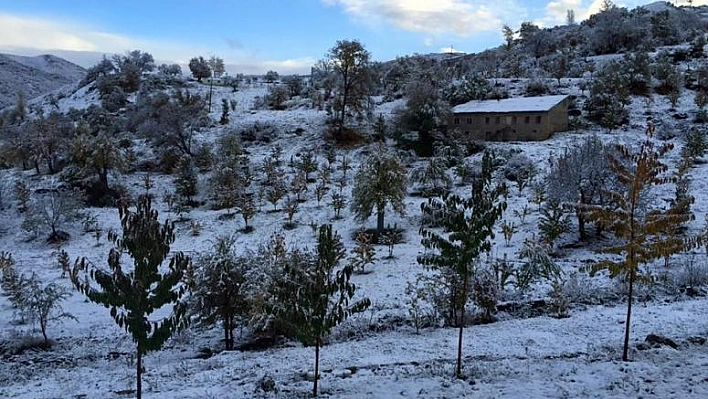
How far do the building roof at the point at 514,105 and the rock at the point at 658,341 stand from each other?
3056 cm

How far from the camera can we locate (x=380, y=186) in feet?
88.6

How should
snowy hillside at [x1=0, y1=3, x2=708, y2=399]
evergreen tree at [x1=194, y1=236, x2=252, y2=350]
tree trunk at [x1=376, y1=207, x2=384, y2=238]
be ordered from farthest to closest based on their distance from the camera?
tree trunk at [x1=376, y1=207, x2=384, y2=238]
evergreen tree at [x1=194, y1=236, x2=252, y2=350]
snowy hillside at [x1=0, y1=3, x2=708, y2=399]

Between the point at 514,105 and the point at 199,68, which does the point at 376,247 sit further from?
the point at 199,68

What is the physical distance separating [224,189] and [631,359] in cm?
2665

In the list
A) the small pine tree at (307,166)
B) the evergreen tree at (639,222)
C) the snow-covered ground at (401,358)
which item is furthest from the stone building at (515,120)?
the evergreen tree at (639,222)

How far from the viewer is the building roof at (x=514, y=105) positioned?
1688 inches

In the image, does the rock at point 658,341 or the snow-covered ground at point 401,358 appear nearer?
the snow-covered ground at point 401,358

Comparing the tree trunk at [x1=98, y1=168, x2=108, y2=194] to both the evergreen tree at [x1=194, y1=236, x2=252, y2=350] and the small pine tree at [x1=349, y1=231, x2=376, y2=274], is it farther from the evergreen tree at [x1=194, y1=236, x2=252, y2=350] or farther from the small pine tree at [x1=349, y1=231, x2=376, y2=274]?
the evergreen tree at [x1=194, y1=236, x2=252, y2=350]

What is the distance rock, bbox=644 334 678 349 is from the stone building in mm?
30065

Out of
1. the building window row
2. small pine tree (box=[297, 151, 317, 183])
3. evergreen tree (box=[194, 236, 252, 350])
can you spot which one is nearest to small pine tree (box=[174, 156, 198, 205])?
small pine tree (box=[297, 151, 317, 183])

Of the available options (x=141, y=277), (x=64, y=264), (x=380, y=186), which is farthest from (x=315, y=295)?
(x=64, y=264)

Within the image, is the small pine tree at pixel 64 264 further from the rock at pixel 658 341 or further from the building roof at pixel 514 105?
the building roof at pixel 514 105

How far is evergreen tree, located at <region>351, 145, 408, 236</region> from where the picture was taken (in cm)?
2695

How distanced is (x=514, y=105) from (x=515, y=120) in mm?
2236
